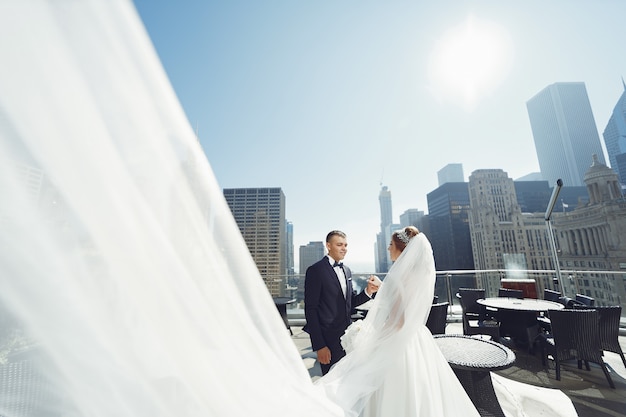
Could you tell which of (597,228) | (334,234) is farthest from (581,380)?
(597,228)

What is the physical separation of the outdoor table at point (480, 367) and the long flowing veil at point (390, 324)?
585mm

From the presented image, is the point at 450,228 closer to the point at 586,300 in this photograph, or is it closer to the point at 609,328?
the point at 586,300

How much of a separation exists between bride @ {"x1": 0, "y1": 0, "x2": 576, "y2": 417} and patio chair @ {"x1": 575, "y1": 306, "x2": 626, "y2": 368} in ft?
16.3

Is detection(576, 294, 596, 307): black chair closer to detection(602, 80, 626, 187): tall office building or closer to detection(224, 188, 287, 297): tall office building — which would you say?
detection(224, 188, 287, 297): tall office building

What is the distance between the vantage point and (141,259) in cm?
77

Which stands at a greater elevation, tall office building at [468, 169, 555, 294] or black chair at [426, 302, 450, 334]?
tall office building at [468, 169, 555, 294]

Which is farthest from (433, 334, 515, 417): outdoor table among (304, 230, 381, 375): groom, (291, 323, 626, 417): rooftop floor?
(291, 323, 626, 417): rooftop floor

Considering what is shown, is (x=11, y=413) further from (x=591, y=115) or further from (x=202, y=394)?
(x=591, y=115)

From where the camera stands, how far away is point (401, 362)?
203 cm

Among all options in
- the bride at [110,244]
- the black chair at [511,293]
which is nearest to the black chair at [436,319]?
the black chair at [511,293]

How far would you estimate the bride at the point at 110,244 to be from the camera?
0.64 metres

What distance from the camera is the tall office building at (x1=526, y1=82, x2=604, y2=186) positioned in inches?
5615

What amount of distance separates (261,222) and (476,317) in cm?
3370

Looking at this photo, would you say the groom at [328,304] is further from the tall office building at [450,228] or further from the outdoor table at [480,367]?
the tall office building at [450,228]
